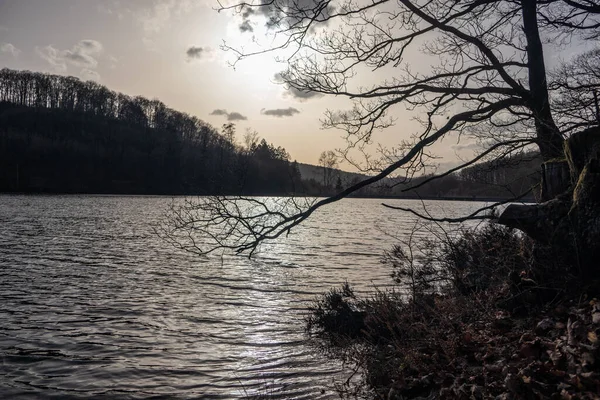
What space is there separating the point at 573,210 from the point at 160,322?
381 inches

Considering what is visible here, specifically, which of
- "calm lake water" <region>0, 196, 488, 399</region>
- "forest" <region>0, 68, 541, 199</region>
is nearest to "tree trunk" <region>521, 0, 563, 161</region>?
"calm lake water" <region>0, 196, 488, 399</region>

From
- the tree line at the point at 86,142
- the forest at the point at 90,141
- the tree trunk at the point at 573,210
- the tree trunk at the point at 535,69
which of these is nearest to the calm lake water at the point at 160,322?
the tree trunk at the point at 573,210

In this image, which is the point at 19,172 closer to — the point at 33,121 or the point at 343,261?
the point at 33,121

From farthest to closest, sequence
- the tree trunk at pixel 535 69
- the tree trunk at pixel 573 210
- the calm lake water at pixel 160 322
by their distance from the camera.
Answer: the tree trunk at pixel 535 69 → the calm lake water at pixel 160 322 → the tree trunk at pixel 573 210

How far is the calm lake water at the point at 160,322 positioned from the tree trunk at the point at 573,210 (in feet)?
11.7

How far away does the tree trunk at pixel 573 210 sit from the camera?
5.32 meters

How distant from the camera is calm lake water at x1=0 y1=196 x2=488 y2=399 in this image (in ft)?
24.6

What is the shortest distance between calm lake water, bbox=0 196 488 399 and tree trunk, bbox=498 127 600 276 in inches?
140

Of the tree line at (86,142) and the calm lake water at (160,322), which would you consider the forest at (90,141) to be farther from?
the calm lake water at (160,322)

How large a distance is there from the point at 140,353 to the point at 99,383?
144cm

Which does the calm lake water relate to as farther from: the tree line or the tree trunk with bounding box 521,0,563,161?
the tree line

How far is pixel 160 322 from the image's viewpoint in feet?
36.2

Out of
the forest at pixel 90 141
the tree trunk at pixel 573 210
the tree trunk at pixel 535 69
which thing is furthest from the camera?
the forest at pixel 90 141

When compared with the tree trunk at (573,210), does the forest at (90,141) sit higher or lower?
higher
